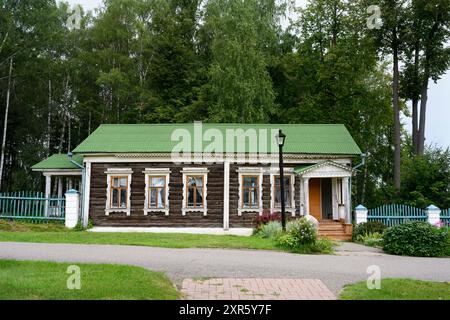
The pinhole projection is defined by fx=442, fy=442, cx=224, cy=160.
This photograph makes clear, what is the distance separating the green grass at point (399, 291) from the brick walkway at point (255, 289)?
441 millimetres

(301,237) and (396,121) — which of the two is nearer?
(301,237)

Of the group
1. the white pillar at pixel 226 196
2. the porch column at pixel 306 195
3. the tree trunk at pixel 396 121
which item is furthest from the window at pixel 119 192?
the tree trunk at pixel 396 121

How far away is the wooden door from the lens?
22.3m

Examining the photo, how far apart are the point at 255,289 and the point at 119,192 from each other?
14.7 meters

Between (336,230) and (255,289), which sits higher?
(336,230)

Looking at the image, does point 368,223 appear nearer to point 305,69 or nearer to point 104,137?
point 104,137

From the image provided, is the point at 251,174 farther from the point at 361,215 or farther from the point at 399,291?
the point at 399,291

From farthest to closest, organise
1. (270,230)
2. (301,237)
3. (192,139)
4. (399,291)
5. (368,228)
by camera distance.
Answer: (192,139) < (368,228) < (270,230) < (301,237) < (399,291)

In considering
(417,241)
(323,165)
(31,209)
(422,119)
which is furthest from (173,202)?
(422,119)

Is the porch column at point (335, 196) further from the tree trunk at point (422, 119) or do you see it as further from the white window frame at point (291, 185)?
the tree trunk at point (422, 119)

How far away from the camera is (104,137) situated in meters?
22.7

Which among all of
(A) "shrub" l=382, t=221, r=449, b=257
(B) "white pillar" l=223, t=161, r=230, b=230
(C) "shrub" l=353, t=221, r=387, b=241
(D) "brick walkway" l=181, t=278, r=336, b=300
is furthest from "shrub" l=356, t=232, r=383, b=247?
(D) "brick walkway" l=181, t=278, r=336, b=300

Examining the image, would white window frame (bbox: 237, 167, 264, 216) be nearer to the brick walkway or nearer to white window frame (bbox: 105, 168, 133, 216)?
white window frame (bbox: 105, 168, 133, 216)

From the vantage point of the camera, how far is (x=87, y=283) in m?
7.64
